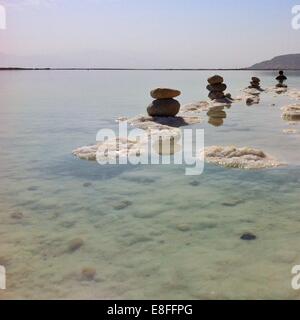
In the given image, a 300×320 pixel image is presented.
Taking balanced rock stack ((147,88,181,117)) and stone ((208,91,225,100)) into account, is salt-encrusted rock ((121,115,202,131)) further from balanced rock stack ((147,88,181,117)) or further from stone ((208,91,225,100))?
stone ((208,91,225,100))

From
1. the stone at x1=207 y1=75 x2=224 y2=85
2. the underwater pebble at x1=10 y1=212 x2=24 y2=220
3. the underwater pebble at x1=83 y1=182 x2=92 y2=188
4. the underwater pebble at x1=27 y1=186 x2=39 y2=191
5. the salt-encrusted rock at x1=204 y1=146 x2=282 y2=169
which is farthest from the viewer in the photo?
the stone at x1=207 y1=75 x2=224 y2=85

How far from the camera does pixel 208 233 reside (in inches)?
279

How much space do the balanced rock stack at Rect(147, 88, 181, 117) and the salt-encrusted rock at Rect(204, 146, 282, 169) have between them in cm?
995

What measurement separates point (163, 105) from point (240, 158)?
11281 mm

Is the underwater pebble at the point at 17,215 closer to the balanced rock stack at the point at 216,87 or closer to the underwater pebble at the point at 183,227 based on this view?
the underwater pebble at the point at 183,227

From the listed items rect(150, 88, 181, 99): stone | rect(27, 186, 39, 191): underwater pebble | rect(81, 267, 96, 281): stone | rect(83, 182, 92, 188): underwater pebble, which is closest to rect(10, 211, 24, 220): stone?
rect(27, 186, 39, 191): underwater pebble

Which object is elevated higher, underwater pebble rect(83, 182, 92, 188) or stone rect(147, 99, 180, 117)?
stone rect(147, 99, 180, 117)

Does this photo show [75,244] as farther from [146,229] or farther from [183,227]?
[183,227]

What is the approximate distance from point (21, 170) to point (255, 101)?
26134 mm

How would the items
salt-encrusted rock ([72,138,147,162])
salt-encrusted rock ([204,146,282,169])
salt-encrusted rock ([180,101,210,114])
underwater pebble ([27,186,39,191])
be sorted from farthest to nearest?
salt-encrusted rock ([180,101,210,114])
salt-encrusted rock ([72,138,147,162])
salt-encrusted rock ([204,146,282,169])
underwater pebble ([27,186,39,191])

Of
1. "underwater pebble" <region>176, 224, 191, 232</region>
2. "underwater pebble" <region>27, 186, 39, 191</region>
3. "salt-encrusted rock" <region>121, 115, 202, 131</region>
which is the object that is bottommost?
A: "underwater pebble" <region>176, 224, 191, 232</region>

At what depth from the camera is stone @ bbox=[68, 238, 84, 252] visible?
21.6 ft

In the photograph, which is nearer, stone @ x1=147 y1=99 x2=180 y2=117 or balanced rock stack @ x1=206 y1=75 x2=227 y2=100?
stone @ x1=147 y1=99 x2=180 y2=117

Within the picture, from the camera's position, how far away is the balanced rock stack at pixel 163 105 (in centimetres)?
2262
